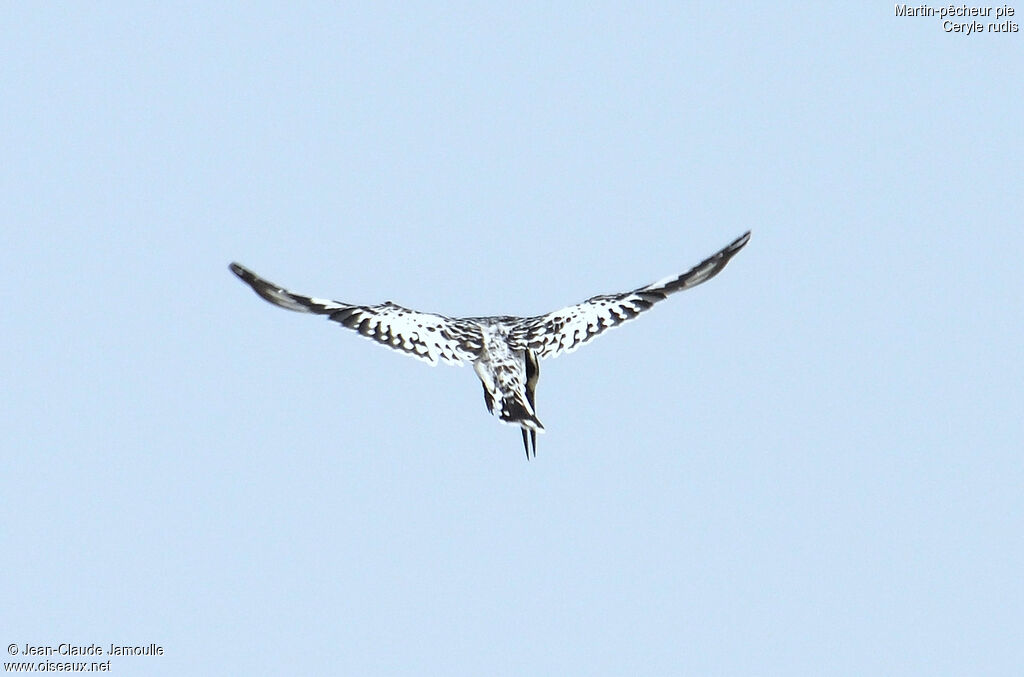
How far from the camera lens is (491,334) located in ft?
40.7

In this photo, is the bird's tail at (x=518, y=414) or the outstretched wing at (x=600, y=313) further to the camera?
the outstretched wing at (x=600, y=313)

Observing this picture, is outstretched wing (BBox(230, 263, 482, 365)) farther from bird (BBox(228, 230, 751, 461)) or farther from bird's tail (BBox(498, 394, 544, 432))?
bird's tail (BBox(498, 394, 544, 432))

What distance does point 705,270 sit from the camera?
13.2m

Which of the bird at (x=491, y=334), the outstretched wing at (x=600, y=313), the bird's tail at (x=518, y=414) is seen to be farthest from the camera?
the outstretched wing at (x=600, y=313)

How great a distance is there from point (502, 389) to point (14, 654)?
179 inches

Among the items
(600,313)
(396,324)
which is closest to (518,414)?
(396,324)

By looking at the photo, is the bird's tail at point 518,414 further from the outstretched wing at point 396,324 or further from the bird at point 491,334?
the outstretched wing at point 396,324

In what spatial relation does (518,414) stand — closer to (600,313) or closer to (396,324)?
(396,324)

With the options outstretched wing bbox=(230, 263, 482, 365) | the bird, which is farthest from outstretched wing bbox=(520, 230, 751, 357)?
outstretched wing bbox=(230, 263, 482, 365)

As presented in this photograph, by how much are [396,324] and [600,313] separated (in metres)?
1.95

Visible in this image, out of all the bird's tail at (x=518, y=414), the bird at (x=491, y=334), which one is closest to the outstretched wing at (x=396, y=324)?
the bird at (x=491, y=334)

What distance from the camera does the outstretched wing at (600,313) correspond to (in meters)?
12.5

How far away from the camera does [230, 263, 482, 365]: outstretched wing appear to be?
12.1 metres

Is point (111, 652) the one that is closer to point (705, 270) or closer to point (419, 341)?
point (419, 341)
